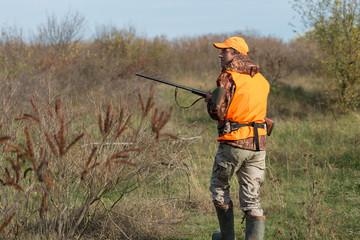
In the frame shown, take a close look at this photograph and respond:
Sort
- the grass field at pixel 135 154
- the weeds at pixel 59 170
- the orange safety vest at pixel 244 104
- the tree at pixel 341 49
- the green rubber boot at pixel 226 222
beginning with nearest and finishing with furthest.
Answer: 1. the weeds at pixel 59 170
2. the grass field at pixel 135 154
3. the orange safety vest at pixel 244 104
4. the green rubber boot at pixel 226 222
5. the tree at pixel 341 49

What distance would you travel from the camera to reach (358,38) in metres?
11.1

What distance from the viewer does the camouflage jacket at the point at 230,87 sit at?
3545mm

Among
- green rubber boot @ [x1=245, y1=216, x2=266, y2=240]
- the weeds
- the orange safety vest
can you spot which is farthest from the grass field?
the orange safety vest

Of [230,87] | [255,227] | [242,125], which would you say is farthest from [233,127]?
[255,227]

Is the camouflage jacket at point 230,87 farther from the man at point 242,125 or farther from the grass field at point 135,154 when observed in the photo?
the grass field at point 135,154

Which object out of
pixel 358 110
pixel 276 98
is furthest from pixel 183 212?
pixel 276 98

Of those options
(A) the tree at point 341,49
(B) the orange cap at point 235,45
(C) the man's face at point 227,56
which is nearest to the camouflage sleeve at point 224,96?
(C) the man's face at point 227,56

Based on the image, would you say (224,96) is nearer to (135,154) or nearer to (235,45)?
(235,45)

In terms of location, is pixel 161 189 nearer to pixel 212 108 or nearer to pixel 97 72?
pixel 212 108

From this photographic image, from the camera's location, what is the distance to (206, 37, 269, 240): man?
3547mm

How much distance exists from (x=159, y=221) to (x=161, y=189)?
1345 millimetres

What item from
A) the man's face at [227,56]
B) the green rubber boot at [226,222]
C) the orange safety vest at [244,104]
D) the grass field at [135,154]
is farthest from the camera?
the green rubber boot at [226,222]

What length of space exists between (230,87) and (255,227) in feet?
Answer: 4.14

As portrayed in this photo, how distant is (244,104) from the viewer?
3549 millimetres
